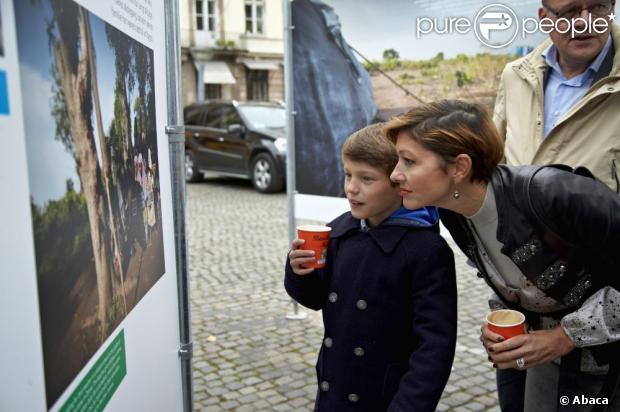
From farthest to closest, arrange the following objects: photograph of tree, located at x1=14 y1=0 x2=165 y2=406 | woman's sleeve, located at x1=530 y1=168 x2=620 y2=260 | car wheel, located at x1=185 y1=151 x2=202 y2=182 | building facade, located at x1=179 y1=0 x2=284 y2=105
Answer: building facade, located at x1=179 y1=0 x2=284 y2=105, car wheel, located at x1=185 y1=151 x2=202 y2=182, woman's sleeve, located at x1=530 y1=168 x2=620 y2=260, photograph of tree, located at x1=14 y1=0 x2=165 y2=406

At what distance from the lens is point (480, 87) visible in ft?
13.4

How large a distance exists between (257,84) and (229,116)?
820 inches

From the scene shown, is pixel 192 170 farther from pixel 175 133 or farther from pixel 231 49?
pixel 231 49

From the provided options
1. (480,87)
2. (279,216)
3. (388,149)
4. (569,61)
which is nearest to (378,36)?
(480,87)

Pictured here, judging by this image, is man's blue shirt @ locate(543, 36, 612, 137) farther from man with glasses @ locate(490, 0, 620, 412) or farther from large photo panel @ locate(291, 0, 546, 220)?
large photo panel @ locate(291, 0, 546, 220)

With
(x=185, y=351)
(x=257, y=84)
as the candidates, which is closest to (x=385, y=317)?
(x=185, y=351)

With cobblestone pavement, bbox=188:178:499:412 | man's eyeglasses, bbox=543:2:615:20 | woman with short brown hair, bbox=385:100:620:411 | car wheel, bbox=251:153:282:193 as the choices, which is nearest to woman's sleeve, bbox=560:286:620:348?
woman with short brown hair, bbox=385:100:620:411

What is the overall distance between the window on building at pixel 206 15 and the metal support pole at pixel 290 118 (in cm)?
2852

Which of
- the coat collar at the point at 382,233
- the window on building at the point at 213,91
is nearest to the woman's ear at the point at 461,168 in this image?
the coat collar at the point at 382,233

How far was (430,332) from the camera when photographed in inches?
72.7

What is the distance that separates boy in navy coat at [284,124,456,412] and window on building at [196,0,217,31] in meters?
31.4

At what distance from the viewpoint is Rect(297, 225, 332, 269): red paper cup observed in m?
2.02

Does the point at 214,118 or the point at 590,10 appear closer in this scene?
the point at 590,10

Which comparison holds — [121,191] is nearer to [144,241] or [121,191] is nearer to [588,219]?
[144,241]
